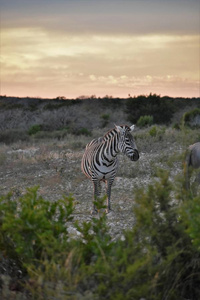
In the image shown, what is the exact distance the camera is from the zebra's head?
358 inches

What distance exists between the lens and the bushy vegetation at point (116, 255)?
319 cm

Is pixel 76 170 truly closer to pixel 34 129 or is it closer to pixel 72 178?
pixel 72 178

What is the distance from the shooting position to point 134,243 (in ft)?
12.3

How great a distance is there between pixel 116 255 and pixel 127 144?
5799 mm

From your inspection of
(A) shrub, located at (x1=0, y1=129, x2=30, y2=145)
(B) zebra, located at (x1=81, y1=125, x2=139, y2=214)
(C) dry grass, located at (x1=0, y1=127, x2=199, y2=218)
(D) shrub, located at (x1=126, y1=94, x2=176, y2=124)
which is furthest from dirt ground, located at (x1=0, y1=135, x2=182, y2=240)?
(D) shrub, located at (x1=126, y1=94, x2=176, y2=124)

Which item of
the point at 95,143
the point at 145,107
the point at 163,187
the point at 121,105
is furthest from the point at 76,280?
the point at 121,105

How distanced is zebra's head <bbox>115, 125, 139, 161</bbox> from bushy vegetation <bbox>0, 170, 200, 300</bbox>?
4.72 m

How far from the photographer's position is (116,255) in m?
3.41

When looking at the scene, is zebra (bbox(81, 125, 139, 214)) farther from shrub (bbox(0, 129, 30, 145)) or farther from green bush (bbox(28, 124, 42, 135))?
green bush (bbox(28, 124, 42, 135))

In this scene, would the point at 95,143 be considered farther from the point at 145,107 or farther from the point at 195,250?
the point at 145,107

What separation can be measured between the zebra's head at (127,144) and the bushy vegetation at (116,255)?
4.72 meters

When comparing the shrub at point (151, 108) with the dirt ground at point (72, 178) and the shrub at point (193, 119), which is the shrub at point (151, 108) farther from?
the dirt ground at point (72, 178)

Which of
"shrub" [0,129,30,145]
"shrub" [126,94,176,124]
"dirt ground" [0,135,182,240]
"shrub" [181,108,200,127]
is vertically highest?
"shrub" [126,94,176,124]

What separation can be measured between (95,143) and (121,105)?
48.8 meters
